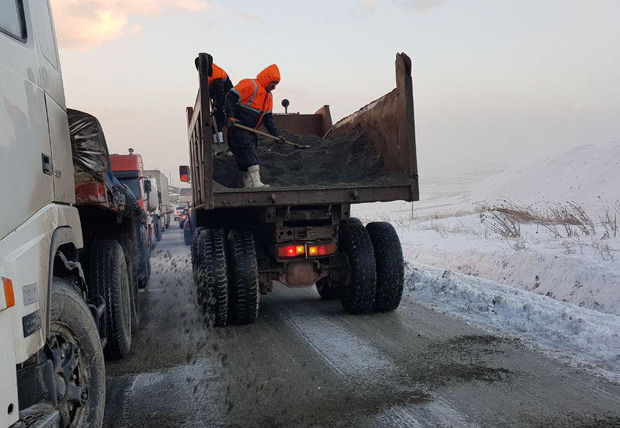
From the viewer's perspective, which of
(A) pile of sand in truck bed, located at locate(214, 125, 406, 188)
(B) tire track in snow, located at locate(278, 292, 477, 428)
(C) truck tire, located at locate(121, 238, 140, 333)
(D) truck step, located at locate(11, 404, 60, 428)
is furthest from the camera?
(A) pile of sand in truck bed, located at locate(214, 125, 406, 188)

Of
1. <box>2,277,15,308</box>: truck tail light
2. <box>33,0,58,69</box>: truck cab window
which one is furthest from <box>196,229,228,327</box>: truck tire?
<box>2,277,15,308</box>: truck tail light

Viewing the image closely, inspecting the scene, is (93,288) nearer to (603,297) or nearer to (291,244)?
(291,244)

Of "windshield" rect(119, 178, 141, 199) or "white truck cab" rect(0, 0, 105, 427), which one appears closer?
"white truck cab" rect(0, 0, 105, 427)

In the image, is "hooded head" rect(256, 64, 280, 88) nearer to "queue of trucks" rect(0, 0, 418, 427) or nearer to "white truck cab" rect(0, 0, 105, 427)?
"queue of trucks" rect(0, 0, 418, 427)

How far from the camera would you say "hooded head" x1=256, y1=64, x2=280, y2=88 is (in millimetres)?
7055

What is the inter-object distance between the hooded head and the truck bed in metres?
0.93

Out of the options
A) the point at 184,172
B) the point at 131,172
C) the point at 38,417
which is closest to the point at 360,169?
the point at 184,172

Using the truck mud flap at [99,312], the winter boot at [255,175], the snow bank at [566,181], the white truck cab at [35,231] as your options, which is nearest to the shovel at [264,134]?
the winter boot at [255,175]

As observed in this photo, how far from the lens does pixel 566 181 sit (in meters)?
43.5

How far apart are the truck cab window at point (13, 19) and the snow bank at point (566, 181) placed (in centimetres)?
2878

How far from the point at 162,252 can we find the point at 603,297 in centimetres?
1380

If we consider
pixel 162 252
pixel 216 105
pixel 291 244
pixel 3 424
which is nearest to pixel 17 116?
pixel 3 424

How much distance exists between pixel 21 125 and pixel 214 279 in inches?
158

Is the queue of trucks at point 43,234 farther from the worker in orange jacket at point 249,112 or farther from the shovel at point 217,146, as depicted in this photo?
the worker in orange jacket at point 249,112
